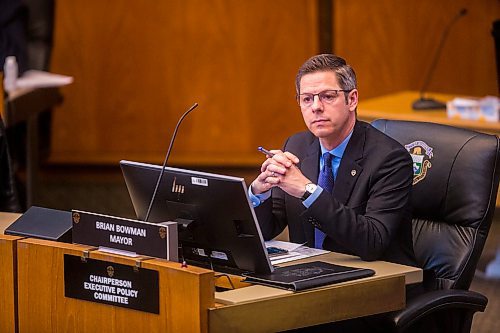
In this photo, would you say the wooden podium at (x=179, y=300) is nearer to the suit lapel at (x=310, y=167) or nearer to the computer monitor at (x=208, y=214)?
the computer monitor at (x=208, y=214)

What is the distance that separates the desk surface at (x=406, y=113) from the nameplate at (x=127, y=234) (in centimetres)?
279

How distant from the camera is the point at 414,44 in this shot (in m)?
7.84

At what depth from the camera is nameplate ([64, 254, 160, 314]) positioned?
293 cm

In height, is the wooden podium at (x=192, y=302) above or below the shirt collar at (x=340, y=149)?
below

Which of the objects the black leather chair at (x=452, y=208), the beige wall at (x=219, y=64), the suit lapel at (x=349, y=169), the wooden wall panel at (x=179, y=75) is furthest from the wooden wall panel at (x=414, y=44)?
the suit lapel at (x=349, y=169)

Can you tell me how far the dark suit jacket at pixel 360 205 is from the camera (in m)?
3.35

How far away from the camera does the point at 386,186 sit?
11.6ft

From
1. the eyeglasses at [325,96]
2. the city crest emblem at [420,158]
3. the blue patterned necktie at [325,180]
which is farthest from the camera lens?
the city crest emblem at [420,158]

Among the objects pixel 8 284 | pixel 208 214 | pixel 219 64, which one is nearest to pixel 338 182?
pixel 208 214

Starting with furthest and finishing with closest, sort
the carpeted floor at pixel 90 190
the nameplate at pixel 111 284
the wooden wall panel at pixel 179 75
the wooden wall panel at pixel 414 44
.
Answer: the wooden wall panel at pixel 179 75
the wooden wall panel at pixel 414 44
the carpeted floor at pixel 90 190
the nameplate at pixel 111 284

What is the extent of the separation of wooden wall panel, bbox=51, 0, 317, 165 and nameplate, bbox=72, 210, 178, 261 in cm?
488

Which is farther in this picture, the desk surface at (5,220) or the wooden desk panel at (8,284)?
the desk surface at (5,220)

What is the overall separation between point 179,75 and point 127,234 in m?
5.12

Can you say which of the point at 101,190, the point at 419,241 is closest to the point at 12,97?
the point at 101,190
